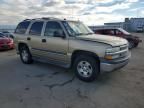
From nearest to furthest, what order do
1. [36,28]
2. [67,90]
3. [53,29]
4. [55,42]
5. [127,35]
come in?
1. [67,90]
2. [55,42]
3. [53,29]
4. [36,28]
5. [127,35]

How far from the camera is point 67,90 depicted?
15.3 ft

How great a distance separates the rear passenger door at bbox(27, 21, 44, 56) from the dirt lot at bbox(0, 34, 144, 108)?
898 mm

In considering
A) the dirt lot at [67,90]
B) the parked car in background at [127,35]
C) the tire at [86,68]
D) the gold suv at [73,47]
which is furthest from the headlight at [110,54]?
the parked car in background at [127,35]

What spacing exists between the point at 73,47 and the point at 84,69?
0.80m

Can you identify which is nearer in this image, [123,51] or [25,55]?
[123,51]

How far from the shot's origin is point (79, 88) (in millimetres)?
4816

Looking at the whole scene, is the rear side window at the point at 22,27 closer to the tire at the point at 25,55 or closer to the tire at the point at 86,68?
the tire at the point at 25,55

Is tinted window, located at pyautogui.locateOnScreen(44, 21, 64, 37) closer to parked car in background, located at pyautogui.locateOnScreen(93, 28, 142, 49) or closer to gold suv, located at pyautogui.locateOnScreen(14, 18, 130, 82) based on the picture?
gold suv, located at pyautogui.locateOnScreen(14, 18, 130, 82)

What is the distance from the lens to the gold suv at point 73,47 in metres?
4.86

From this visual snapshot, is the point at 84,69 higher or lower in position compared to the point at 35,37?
lower

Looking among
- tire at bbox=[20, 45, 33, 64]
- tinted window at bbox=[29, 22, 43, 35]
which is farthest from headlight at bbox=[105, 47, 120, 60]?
tire at bbox=[20, 45, 33, 64]

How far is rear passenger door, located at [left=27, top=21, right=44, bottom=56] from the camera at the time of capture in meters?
6.62

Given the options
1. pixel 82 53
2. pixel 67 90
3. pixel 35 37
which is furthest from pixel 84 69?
pixel 35 37

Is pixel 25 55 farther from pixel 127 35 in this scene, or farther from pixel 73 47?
pixel 127 35
